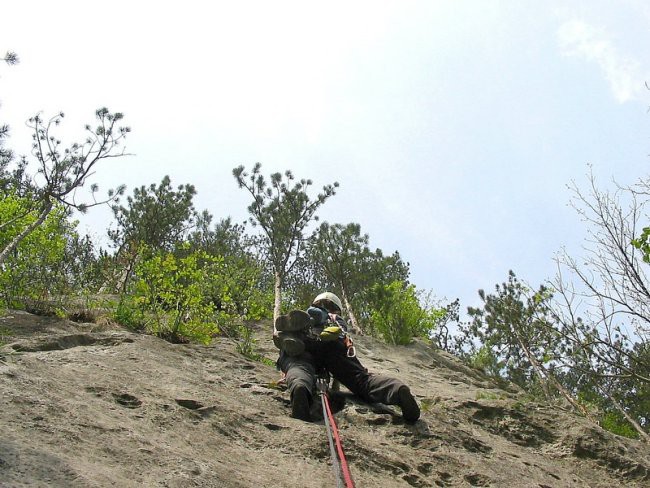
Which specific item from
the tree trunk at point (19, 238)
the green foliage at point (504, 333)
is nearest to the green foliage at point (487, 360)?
the green foliage at point (504, 333)

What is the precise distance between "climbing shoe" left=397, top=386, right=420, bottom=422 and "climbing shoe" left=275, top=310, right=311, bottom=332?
1.42 m

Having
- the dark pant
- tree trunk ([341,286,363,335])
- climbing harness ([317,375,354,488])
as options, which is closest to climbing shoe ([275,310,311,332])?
the dark pant

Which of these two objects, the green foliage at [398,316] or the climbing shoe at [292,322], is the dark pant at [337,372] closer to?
the climbing shoe at [292,322]

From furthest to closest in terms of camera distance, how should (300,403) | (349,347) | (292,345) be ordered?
1. (349,347)
2. (292,345)
3. (300,403)

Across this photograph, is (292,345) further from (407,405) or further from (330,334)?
(407,405)

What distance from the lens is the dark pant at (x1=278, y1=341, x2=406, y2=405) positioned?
5456 mm

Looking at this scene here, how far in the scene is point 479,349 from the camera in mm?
17078

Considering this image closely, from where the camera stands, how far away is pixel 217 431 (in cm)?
434

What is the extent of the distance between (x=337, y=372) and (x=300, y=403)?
1083 millimetres

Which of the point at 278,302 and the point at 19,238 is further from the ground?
the point at 19,238

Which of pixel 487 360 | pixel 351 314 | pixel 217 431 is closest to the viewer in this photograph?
pixel 217 431

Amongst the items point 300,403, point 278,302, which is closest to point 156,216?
point 278,302

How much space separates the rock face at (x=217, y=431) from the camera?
329 cm

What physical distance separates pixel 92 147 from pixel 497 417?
27.1 feet
